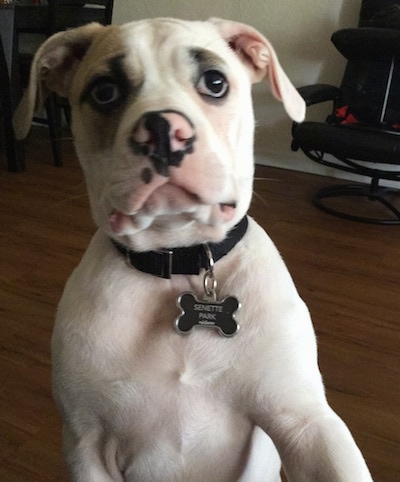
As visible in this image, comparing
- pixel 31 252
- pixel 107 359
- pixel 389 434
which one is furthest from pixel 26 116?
pixel 31 252

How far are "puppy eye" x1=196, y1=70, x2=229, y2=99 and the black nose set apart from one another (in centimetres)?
13

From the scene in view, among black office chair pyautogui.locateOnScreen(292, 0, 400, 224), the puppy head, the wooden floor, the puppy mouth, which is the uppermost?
the puppy head

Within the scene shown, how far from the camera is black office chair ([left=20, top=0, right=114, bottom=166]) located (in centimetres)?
340

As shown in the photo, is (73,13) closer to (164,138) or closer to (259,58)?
(259,58)

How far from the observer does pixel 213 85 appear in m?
0.94

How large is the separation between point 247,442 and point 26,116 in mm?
620

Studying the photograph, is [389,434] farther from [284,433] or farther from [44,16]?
[44,16]

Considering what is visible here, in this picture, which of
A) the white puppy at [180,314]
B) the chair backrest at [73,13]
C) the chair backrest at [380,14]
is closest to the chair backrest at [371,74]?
the chair backrest at [380,14]

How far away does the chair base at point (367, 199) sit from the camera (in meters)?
2.96

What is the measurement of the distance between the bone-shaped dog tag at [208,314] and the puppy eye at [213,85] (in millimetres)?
294

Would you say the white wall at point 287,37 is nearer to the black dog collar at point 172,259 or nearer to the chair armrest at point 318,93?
the chair armrest at point 318,93

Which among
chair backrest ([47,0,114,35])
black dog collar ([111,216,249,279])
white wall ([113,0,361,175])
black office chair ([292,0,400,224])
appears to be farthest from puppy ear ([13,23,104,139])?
white wall ([113,0,361,175])

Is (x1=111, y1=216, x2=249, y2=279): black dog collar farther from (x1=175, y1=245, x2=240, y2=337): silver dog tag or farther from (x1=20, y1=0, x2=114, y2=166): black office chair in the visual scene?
(x1=20, y1=0, x2=114, y2=166): black office chair

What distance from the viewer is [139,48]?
0.92 m
